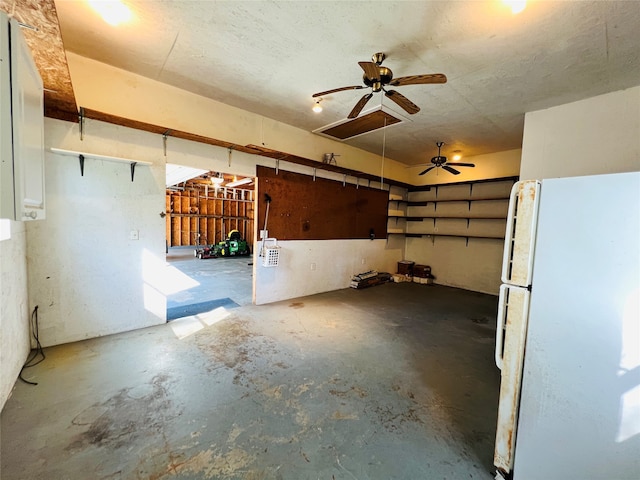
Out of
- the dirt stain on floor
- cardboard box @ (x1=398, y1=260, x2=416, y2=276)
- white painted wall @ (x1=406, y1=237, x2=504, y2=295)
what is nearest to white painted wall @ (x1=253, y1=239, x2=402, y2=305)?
cardboard box @ (x1=398, y1=260, x2=416, y2=276)

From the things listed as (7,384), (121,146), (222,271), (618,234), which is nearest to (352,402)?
(618,234)

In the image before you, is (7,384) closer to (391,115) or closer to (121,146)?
(121,146)

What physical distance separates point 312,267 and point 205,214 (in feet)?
29.3

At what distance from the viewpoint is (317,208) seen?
514 centimetres

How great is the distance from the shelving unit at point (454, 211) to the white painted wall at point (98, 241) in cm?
540

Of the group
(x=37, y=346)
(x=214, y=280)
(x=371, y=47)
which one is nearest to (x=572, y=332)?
(x=371, y=47)

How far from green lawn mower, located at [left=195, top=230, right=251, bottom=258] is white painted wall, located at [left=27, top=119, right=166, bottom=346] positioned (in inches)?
236

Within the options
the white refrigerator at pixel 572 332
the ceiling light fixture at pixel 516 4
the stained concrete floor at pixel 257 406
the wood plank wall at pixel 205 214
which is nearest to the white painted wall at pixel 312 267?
the stained concrete floor at pixel 257 406

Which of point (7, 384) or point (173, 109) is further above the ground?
point (173, 109)

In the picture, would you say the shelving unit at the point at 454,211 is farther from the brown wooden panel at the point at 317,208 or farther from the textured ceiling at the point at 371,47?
the textured ceiling at the point at 371,47

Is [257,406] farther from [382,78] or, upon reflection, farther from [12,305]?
[382,78]

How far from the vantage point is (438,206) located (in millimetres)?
6715

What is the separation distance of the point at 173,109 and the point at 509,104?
15.1 ft

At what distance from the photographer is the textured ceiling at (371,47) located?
2.06m
